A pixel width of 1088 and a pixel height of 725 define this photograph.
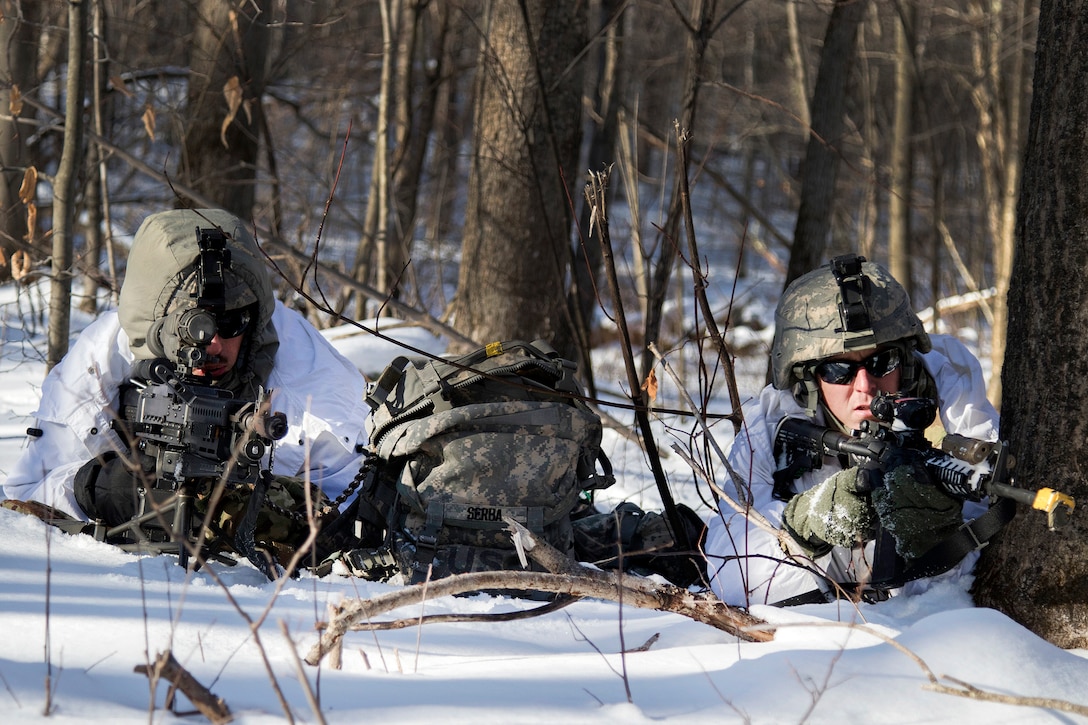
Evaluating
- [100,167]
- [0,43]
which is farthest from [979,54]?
[0,43]

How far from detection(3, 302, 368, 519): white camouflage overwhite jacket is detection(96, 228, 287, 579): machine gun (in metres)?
0.15

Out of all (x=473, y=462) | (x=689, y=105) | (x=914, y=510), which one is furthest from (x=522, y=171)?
(x=914, y=510)

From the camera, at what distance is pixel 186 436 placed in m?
2.84

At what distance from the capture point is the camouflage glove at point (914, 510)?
7.59ft

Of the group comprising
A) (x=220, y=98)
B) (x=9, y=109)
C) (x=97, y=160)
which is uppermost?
(x=220, y=98)

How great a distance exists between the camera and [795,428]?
2.82 meters

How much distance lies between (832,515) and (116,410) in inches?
86.9

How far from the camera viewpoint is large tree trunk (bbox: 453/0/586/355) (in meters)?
4.82

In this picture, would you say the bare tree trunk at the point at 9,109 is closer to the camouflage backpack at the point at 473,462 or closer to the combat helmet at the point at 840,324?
the camouflage backpack at the point at 473,462

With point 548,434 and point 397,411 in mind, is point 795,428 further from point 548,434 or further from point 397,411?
point 397,411

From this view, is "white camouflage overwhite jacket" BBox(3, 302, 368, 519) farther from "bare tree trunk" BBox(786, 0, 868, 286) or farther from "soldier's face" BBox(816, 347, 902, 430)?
"bare tree trunk" BBox(786, 0, 868, 286)

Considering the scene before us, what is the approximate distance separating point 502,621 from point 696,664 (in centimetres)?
56

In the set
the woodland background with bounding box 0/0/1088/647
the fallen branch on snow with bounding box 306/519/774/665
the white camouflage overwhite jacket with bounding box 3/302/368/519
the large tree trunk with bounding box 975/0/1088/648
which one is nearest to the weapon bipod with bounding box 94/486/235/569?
the white camouflage overwhite jacket with bounding box 3/302/368/519

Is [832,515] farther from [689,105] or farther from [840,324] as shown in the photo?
[689,105]
